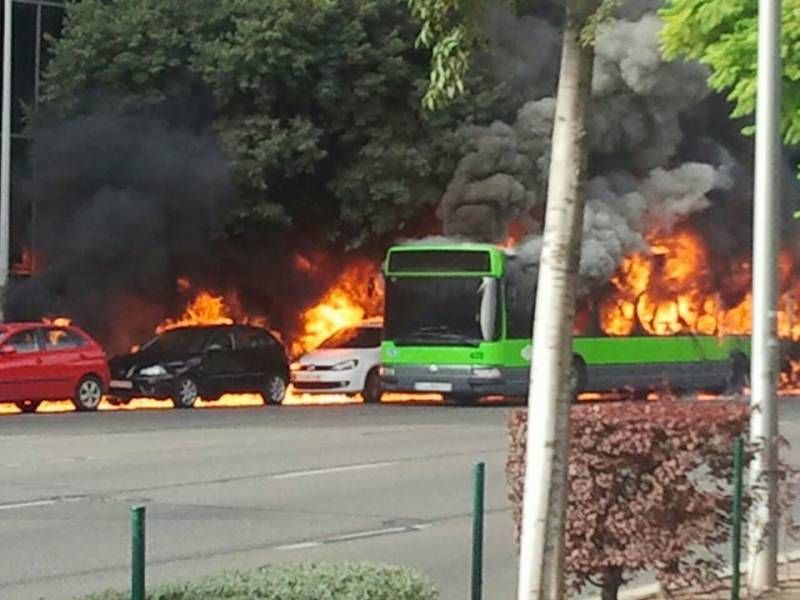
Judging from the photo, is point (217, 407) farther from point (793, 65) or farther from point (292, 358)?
point (793, 65)

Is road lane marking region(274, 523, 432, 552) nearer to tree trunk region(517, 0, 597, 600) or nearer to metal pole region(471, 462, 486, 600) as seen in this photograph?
metal pole region(471, 462, 486, 600)

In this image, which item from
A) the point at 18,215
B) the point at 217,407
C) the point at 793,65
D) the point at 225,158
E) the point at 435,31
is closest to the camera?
the point at 435,31

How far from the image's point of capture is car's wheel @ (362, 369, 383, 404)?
33.4 meters

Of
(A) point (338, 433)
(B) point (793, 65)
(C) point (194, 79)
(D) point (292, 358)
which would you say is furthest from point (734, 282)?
(B) point (793, 65)

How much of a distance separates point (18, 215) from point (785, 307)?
1788cm

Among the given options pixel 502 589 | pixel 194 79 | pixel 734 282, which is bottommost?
pixel 502 589

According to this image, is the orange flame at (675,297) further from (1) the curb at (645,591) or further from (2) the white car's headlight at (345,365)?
(1) the curb at (645,591)

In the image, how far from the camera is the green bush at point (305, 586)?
6.95m

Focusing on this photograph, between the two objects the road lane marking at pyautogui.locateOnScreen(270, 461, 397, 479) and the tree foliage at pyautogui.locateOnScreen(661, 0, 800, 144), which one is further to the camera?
the road lane marking at pyautogui.locateOnScreen(270, 461, 397, 479)

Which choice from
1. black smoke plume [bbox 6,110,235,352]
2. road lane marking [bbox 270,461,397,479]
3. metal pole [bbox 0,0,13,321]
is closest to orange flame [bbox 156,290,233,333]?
black smoke plume [bbox 6,110,235,352]

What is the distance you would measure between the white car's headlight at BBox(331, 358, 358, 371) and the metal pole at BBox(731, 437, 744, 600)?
2269cm

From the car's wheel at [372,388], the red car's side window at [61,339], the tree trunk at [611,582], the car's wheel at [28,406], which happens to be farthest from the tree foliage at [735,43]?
the car's wheel at [372,388]

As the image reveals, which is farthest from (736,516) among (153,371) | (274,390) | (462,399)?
(462,399)

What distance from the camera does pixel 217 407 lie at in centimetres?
3108
